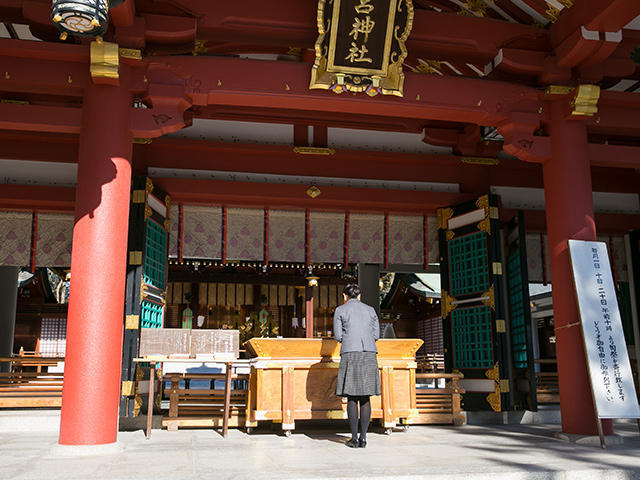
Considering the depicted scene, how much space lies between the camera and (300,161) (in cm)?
827

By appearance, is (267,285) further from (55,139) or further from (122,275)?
(122,275)

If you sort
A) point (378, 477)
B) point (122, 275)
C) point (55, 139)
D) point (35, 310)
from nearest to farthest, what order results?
point (378, 477) < point (122, 275) < point (55, 139) < point (35, 310)

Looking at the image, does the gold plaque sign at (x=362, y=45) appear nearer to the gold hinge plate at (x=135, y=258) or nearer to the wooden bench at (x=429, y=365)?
the gold hinge plate at (x=135, y=258)

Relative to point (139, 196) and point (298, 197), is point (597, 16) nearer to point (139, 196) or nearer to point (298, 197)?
point (298, 197)

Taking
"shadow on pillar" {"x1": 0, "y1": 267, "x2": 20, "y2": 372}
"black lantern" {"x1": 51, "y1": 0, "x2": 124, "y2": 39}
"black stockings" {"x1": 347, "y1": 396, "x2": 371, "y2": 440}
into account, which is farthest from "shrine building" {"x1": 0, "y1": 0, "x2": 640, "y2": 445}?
"shadow on pillar" {"x1": 0, "y1": 267, "x2": 20, "y2": 372}

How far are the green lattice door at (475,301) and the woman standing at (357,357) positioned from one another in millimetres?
2758

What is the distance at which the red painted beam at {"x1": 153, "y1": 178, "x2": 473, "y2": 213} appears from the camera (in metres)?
7.92

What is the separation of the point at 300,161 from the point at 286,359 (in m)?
3.13

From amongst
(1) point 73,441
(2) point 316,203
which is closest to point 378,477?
(1) point 73,441

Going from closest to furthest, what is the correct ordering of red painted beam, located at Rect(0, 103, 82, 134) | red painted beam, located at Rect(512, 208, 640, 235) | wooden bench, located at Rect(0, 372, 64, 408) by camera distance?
red painted beam, located at Rect(0, 103, 82, 134), wooden bench, located at Rect(0, 372, 64, 408), red painted beam, located at Rect(512, 208, 640, 235)

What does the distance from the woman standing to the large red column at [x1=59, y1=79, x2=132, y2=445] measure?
1.90 m

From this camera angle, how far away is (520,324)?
781cm

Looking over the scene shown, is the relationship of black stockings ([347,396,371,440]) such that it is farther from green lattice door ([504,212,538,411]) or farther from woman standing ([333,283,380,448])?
green lattice door ([504,212,538,411])

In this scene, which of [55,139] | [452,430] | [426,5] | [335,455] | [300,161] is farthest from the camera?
[300,161]
